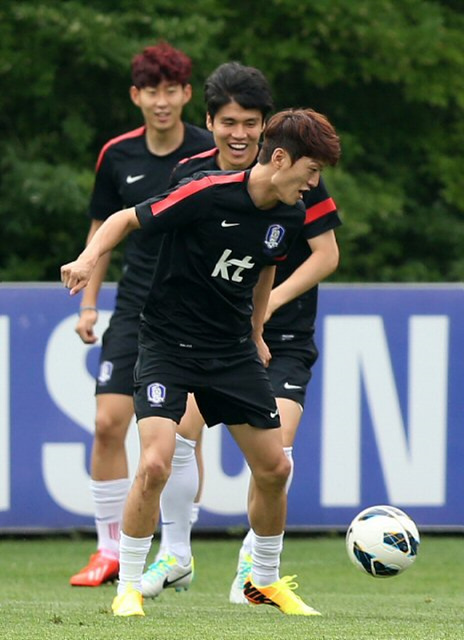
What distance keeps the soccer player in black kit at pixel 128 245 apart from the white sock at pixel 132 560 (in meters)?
1.78

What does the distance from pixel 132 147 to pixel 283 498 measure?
2419 millimetres

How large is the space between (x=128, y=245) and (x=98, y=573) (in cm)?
174

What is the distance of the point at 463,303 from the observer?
33.3ft

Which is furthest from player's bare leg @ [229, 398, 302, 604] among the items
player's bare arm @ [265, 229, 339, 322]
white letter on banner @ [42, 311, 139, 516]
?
white letter on banner @ [42, 311, 139, 516]

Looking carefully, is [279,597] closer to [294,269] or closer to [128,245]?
[294,269]

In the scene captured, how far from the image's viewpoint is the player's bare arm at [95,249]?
571cm

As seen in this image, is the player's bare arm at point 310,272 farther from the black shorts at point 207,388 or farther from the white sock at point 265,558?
the white sock at point 265,558

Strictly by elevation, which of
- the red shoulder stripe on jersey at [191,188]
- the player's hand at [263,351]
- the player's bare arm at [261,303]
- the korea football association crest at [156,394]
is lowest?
the korea football association crest at [156,394]

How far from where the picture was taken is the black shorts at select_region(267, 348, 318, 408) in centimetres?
734

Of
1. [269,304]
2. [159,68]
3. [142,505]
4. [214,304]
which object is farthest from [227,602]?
[159,68]

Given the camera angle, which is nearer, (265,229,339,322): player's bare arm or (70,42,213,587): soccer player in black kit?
(265,229,339,322): player's bare arm

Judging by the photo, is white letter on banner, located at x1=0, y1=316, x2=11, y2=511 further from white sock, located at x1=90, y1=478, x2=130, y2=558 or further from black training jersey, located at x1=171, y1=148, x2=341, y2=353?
black training jersey, located at x1=171, y1=148, x2=341, y2=353

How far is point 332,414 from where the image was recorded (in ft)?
33.1

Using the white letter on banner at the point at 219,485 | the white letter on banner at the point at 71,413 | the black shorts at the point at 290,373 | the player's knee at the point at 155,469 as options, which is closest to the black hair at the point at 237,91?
the black shorts at the point at 290,373
